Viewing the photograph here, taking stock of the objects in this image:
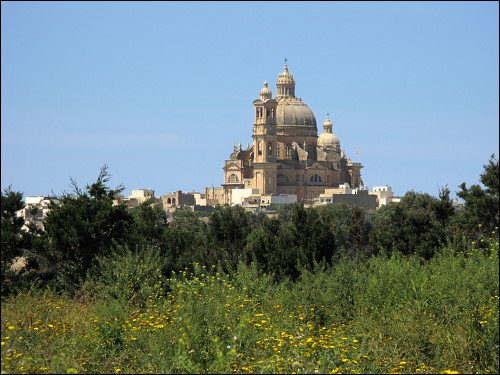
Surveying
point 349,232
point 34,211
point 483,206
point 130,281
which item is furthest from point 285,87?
point 130,281

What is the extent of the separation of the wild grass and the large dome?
397 ft

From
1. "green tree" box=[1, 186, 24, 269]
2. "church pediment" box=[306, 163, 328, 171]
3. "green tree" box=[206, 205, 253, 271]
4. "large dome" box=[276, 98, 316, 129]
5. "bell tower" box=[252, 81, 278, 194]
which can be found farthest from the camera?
"large dome" box=[276, 98, 316, 129]

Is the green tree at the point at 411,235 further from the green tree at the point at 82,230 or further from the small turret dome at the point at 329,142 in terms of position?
the small turret dome at the point at 329,142

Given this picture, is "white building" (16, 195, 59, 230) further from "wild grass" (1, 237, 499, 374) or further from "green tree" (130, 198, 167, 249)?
"wild grass" (1, 237, 499, 374)

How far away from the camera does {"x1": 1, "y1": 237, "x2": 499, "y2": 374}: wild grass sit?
40.5ft

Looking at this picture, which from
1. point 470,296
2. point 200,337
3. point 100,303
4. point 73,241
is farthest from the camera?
point 73,241

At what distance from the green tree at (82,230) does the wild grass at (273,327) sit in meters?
5.46

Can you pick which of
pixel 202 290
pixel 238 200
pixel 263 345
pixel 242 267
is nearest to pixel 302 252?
pixel 242 267

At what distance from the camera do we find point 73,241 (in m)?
25.4

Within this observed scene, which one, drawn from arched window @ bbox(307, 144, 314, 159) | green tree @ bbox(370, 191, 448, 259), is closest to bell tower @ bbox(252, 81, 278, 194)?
arched window @ bbox(307, 144, 314, 159)

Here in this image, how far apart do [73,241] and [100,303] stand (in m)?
8.41

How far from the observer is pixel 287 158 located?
138m

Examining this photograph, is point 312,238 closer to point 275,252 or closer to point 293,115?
point 275,252

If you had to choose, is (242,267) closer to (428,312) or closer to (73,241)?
(428,312)
